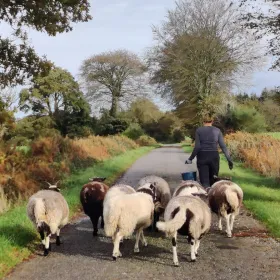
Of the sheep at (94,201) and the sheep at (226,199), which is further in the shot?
the sheep at (94,201)

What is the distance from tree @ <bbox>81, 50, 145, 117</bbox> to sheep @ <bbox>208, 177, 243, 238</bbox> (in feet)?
174

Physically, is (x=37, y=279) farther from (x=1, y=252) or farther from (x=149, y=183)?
(x=149, y=183)

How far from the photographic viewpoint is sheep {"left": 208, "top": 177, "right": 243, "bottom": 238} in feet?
25.2

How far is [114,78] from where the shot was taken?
61.0m

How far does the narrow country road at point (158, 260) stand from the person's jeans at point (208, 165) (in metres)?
1.36

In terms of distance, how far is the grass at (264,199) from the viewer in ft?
29.3

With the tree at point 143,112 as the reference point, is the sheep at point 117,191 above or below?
below

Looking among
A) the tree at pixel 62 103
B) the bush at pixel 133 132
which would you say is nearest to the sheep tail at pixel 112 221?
the tree at pixel 62 103

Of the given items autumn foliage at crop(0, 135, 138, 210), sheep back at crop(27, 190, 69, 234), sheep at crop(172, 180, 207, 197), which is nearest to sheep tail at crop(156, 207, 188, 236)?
sheep at crop(172, 180, 207, 197)

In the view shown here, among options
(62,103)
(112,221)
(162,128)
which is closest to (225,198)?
(112,221)

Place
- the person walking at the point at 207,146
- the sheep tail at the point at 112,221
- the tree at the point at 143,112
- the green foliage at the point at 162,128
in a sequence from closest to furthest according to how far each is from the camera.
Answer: the sheep tail at the point at 112,221 → the person walking at the point at 207,146 → the tree at the point at 143,112 → the green foliage at the point at 162,128

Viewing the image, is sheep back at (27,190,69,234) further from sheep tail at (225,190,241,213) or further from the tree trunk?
the tree trunk

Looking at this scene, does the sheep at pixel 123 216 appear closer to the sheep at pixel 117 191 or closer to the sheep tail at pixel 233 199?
the sheep at pixel 117 191

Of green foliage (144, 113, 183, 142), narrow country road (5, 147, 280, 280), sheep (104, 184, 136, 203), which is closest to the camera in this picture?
narrow country road (5, 147, 280, 280)
